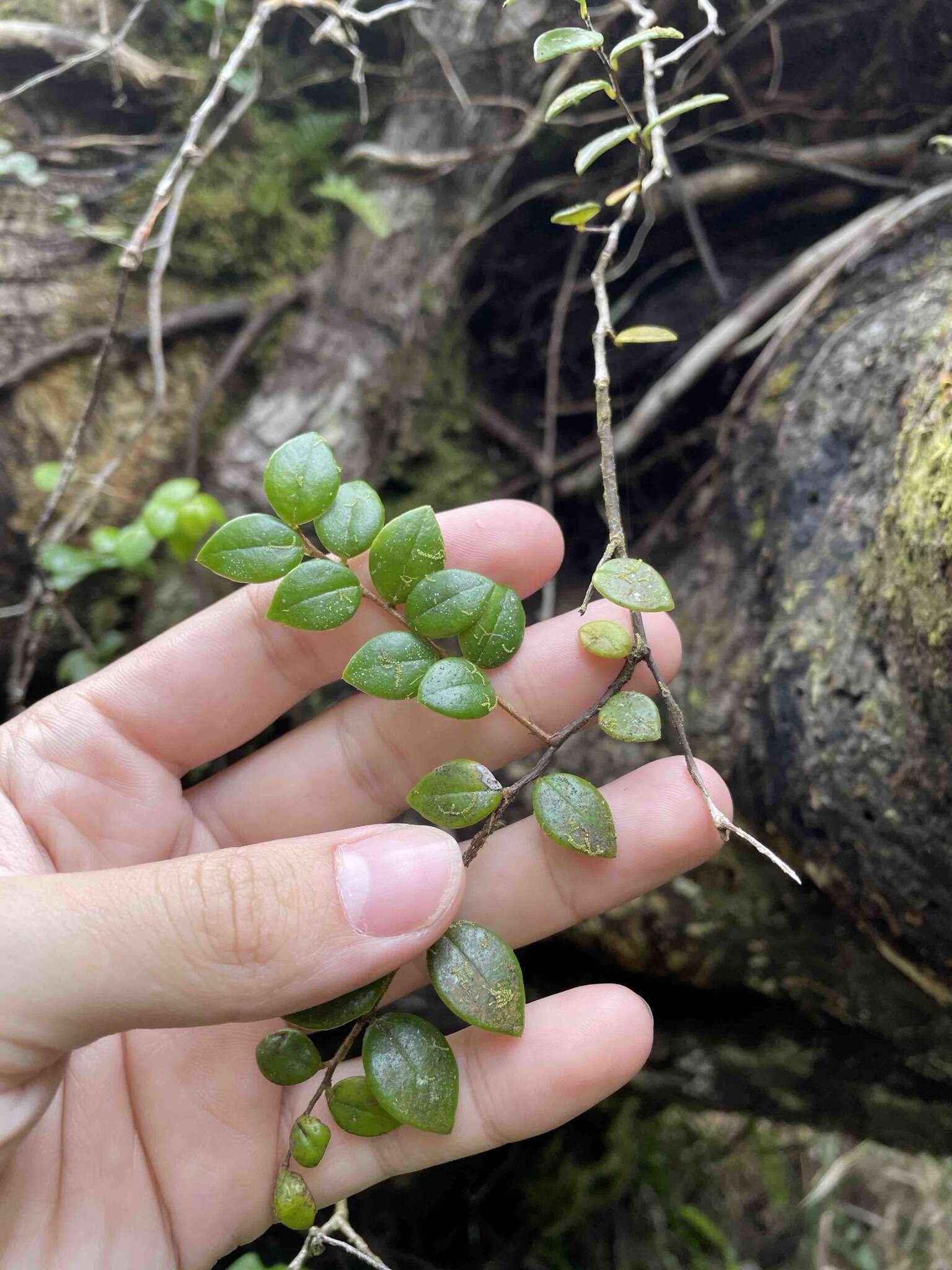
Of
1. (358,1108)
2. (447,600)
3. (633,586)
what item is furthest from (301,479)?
(358,1108)

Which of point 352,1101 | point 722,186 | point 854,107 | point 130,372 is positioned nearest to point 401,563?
point 352,1101

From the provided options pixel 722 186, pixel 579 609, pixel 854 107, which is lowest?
pixel 579 609

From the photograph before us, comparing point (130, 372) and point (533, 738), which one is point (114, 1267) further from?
point (130, 372)

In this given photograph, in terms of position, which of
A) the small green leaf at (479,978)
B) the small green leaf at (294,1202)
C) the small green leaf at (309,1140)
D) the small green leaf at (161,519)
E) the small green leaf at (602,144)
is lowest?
the small green leaf at (294,1202)

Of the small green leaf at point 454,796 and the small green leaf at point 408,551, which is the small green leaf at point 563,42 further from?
the small green leaf at point 454,796

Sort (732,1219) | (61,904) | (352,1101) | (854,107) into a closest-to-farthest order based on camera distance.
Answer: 1. (61,904)
2. (352,1101)
3. (854,107)
4. (732,1219)

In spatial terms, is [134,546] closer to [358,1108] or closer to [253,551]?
[253,551]

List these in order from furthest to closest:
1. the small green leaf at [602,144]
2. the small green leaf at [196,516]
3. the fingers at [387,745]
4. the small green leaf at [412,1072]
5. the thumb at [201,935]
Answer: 1. the small green leaf at [196,516]
2. the fingers at [387,745]
3. the small green leaf at [602,144]
4. the small green leaf at [412,1072]
5. the thumb at [201,935]

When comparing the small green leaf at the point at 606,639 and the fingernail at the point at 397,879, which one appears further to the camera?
the small green leaf at the point at 606,639

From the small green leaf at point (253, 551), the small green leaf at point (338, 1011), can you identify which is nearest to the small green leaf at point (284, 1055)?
the small green leaf at point (338, 1011)
